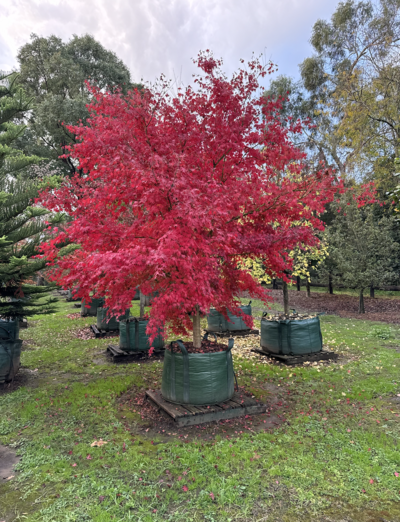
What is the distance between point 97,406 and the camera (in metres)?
5.14

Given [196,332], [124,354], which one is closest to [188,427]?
[196,332]

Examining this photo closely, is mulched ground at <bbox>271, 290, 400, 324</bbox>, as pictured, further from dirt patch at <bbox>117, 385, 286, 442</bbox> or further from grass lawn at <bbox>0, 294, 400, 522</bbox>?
dirt patch at <bbox>117, 385, 286, 442</bbox>

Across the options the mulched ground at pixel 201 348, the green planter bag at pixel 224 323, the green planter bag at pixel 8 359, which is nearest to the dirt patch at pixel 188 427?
the mulched ground at pixel 201 348

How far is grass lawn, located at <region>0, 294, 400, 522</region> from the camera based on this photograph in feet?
9.50

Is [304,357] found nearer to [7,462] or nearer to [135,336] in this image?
[135,336]

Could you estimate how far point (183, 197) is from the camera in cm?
405

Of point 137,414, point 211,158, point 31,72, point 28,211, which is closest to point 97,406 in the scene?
point 137,414

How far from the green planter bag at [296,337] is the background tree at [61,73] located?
1673cm

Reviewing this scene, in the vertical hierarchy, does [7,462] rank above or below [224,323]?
below

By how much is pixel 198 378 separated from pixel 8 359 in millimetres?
3659

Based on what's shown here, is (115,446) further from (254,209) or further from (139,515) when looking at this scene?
(254,209)

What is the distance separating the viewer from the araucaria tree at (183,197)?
414cm

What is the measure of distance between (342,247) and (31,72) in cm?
2035

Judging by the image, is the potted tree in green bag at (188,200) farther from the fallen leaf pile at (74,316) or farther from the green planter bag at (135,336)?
the fallen leaf pile at (74,316)
